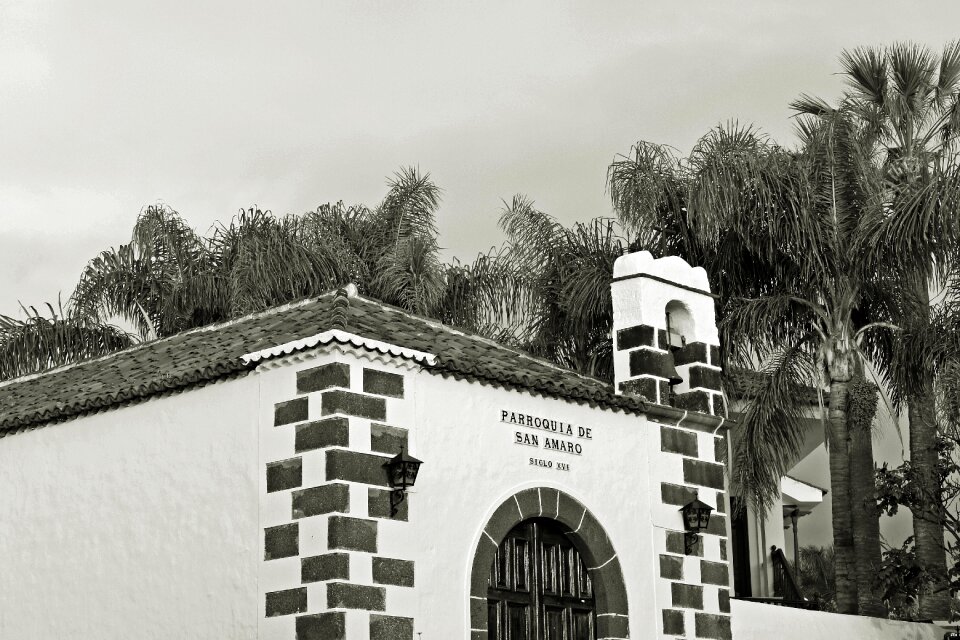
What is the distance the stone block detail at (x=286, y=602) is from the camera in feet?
36.6

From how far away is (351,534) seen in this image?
1123 centimetres

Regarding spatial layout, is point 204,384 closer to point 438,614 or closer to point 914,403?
point 438,614

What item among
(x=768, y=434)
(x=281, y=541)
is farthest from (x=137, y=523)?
(x=768, y=434)

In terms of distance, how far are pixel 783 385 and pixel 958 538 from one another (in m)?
2.95

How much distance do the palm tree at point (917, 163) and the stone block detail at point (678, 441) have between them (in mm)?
4362

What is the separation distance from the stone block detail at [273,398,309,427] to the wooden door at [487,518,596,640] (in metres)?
2.45

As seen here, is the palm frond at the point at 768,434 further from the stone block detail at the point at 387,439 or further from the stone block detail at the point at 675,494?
the stone block detail at the point at 387,439

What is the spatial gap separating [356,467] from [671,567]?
4.28 metres

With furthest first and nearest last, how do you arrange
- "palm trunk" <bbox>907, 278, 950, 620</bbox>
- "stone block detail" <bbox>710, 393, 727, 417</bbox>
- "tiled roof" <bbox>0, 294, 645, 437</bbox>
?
"palm trunk" <bbox>907, 278, 950, 620</bbox> → "stone block detail" <bbox>710, 393, 727, 417</bbox> → "tiled roof" <bbox>0, 294, 645, 437</bbox>

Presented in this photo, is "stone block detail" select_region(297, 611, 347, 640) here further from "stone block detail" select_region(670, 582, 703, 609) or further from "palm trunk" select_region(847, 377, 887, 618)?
"palm trunk" select_region(847, 377, 887, 618)

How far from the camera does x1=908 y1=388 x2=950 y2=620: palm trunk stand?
59.3 ft

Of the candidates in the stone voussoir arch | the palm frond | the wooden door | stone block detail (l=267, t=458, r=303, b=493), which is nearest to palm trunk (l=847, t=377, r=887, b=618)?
the palm frond

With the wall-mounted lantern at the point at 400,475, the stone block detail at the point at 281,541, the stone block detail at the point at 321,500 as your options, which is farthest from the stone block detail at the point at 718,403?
the stone block detail at the point at 281,541

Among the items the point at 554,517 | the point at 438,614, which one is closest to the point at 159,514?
the point at 438,614
